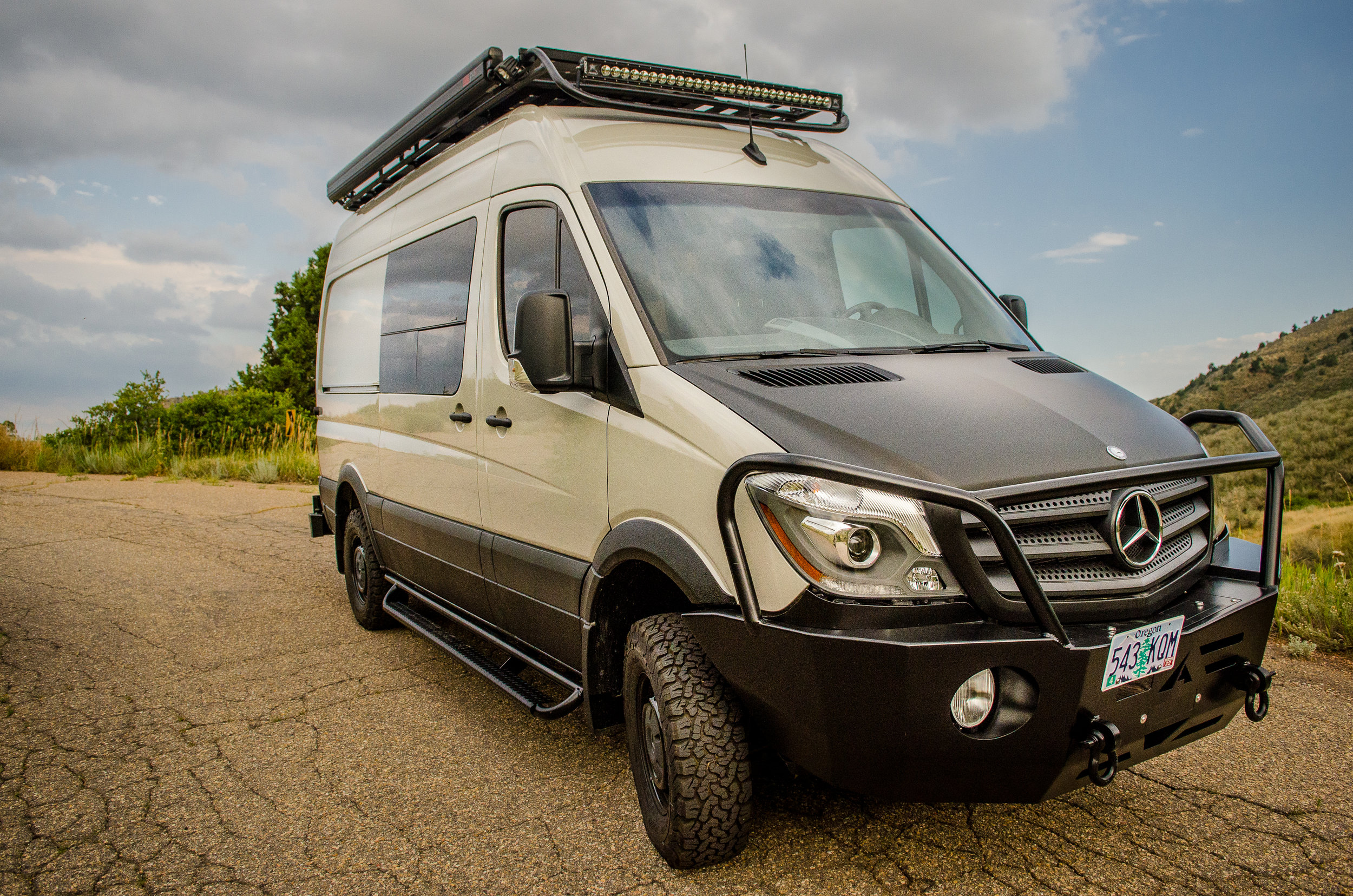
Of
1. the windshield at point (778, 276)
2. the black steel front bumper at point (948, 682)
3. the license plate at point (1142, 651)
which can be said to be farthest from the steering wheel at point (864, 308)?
the license plate at point (1142, 651)

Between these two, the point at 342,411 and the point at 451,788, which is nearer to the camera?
the point at 451,788

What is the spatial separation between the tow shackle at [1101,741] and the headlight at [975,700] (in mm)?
249

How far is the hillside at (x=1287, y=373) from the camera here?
15953 millimetres

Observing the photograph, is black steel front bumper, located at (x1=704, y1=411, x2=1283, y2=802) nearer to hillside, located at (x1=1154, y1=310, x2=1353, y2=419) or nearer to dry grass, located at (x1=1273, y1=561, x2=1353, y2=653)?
dry grass, located at (x1=1273, y1=561, x2=1353, y2=653)

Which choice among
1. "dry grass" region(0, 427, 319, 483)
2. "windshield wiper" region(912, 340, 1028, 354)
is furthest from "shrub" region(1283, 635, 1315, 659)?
"dry grass" region(0, 427, 319, 483)

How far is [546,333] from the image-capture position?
295cm

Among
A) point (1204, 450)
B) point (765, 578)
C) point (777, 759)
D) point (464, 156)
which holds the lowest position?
point (777, 759)

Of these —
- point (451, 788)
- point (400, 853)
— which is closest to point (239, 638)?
point (451, 788)

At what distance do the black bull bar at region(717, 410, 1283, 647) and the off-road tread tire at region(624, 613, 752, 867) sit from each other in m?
0.35

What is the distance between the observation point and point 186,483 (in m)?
13.4

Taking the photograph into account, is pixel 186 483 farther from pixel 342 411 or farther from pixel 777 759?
pixel 777 759

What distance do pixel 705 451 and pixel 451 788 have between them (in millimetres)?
1724

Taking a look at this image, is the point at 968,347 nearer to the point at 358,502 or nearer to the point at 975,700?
the point at 975,700

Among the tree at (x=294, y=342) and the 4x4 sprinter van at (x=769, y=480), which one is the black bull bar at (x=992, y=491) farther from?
the tree at (x=294, y=342)
